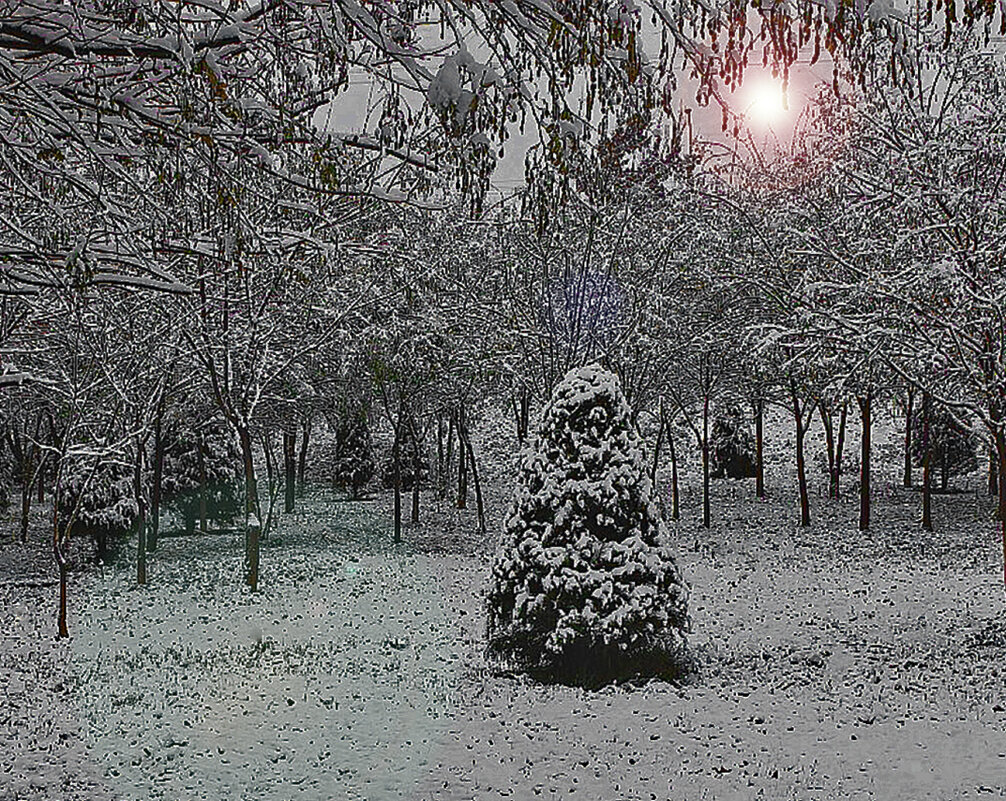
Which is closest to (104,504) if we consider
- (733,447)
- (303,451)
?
(303,451)

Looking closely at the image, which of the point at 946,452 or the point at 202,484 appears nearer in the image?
the point at 202,484

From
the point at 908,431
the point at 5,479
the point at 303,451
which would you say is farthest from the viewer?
the point at 5,479

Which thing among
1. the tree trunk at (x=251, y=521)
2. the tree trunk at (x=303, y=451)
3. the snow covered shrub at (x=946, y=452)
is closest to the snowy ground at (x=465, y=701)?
the tree trunk at (x=251, y=521)

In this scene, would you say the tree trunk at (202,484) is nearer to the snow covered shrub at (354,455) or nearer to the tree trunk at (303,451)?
the tree trunk at (303,451)

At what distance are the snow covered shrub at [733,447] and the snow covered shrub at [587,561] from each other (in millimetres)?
24171

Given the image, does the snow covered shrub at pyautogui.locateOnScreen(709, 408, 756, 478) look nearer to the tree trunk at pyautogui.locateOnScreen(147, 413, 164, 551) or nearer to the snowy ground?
the snowy ground

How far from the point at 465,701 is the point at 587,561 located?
180cm

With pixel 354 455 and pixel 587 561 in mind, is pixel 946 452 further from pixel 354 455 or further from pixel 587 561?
pixel 587 561

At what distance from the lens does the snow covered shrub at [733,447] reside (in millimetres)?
33344

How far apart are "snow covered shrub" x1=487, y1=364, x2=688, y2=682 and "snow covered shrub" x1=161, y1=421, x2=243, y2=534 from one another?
19.3 m

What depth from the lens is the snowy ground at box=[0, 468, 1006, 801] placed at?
6926mm

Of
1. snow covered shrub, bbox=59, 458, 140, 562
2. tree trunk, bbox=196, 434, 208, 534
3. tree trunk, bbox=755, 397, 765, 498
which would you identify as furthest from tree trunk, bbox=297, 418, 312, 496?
tree trunk, bbox=755, 397, 765, 498

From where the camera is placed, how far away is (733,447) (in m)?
33.5

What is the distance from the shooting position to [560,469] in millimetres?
9531
